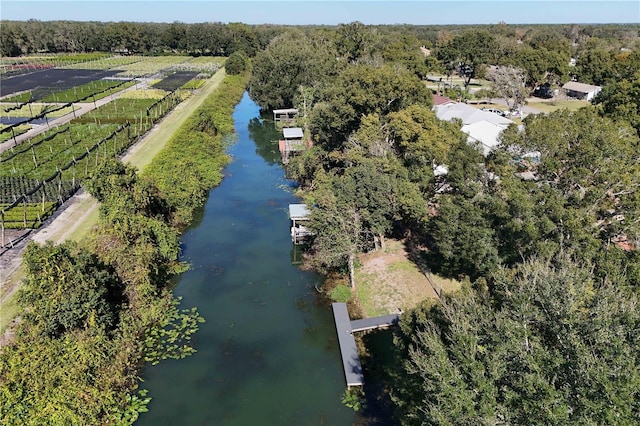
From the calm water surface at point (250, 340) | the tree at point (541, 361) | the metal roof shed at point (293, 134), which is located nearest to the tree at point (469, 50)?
the metal roof shed at point (293, 134)

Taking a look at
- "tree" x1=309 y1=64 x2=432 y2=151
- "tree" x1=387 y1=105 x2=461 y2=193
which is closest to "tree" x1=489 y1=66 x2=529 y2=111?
"tree" x1=309 y1=64 x2=432 y2=151

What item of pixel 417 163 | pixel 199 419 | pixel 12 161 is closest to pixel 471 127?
pixel 417 163

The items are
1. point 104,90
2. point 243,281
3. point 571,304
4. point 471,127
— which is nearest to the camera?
point 571,304

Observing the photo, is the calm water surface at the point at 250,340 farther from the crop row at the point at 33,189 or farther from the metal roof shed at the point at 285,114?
the metal roof shed at the point at 285,114

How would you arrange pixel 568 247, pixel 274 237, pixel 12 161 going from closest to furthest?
pixel 568 247 < pixel 274 237 < pixel 12 161

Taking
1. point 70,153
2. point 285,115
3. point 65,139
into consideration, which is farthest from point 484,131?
point 65,139

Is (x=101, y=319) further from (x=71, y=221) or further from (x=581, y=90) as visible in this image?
(x=581, y=90)

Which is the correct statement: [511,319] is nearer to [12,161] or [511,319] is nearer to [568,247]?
[568,247]
